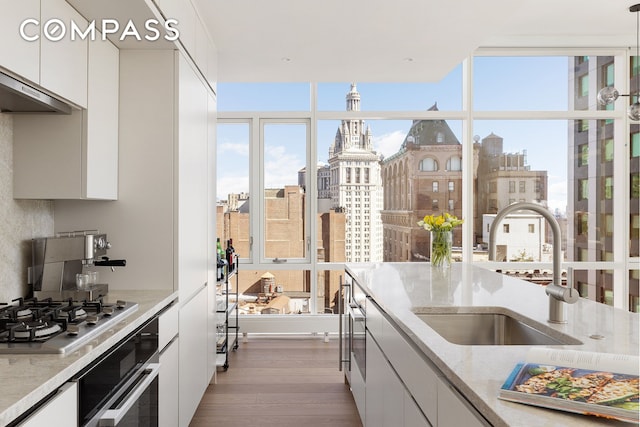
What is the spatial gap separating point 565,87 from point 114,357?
5077 millimetres

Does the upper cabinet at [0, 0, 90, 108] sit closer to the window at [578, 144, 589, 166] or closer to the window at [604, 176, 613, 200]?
the window at [578, 144, 589, 166]

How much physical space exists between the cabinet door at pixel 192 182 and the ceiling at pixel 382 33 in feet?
1.95

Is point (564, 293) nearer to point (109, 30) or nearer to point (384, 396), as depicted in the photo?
point (384, 396)

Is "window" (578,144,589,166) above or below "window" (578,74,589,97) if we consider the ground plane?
below

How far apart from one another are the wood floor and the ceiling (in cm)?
253

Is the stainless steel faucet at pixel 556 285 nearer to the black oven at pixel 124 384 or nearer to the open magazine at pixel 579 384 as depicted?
the open magazine at pixel 579 384

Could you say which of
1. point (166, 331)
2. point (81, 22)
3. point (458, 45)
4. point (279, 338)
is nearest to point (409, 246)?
point (279, 338)

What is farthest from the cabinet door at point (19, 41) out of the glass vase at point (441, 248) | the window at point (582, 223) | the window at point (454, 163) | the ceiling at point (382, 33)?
the window at point (582, 223)

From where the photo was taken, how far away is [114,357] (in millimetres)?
1606

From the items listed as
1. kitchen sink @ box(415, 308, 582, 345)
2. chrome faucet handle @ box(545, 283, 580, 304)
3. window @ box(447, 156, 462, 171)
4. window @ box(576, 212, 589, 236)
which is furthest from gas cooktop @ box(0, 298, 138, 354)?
window @ box(576, 212, 589, 236)

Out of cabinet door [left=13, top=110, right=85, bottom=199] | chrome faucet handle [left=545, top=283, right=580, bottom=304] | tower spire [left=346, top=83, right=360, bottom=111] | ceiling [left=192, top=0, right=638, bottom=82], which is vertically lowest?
chrome faucet handle [left=545, top=283, right=580, bottom=304]

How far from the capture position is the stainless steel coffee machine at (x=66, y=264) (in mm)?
2123

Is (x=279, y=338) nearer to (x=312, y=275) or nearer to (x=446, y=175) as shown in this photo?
(x=312, y=275)

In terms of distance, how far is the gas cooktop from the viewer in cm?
140
